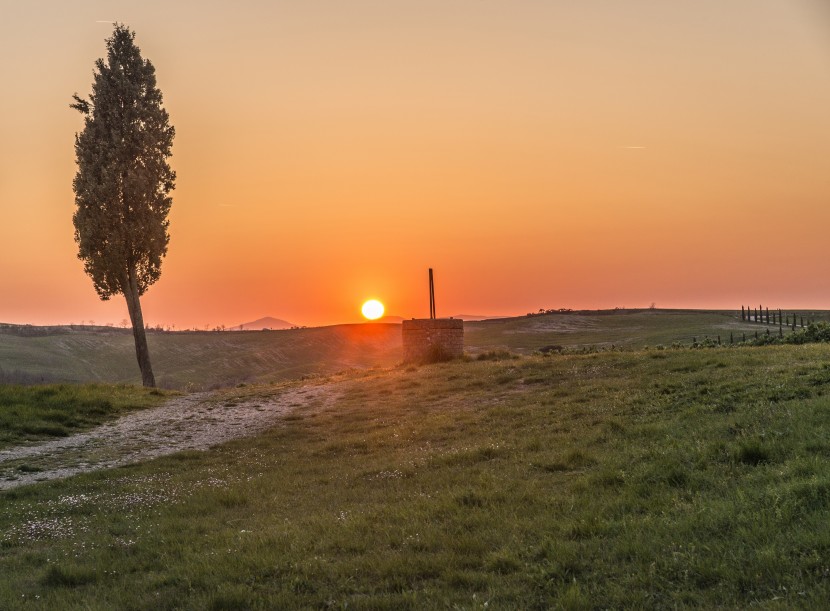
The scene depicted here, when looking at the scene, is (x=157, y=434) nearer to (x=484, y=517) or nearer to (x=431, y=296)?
(x=484, y=517)

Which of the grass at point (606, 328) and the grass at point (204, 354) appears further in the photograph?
the grass at point (204, 354)

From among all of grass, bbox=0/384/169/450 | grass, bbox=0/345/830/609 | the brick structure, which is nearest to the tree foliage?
grass, bbox=0/384/169/450

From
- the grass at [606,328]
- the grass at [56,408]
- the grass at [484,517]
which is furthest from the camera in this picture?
the grass at [606,328]

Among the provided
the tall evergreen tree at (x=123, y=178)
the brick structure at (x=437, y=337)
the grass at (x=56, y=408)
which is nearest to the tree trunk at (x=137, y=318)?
the tall evergreen tree at (x=123, y=178)

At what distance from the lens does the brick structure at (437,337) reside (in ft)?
115

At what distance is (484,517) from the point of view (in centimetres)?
873

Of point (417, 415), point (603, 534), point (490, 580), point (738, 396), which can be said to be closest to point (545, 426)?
point (738, 396)

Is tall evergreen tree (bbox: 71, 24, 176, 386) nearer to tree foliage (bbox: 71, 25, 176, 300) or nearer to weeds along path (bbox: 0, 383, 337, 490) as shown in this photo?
tree foliage (bbox: 71, 25, 176, 300)

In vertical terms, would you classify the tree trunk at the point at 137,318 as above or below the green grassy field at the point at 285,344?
above

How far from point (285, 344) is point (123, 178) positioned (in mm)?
73502

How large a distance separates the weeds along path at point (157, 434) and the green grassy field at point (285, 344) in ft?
151

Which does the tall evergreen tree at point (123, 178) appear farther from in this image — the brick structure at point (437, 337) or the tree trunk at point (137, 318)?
the brick structure at point (437, 337)

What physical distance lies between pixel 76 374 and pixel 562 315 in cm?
8117

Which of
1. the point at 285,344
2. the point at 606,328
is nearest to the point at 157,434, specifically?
the point at 285,344
